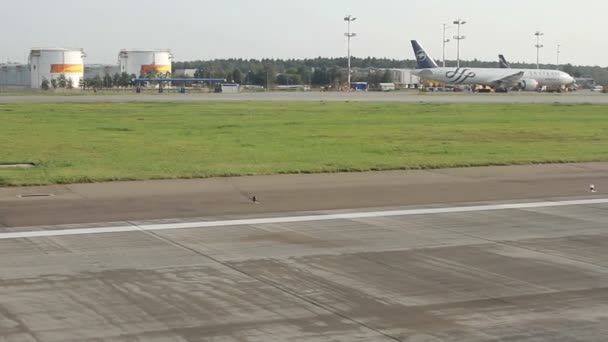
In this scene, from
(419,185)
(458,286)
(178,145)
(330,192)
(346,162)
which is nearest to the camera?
(458,286)

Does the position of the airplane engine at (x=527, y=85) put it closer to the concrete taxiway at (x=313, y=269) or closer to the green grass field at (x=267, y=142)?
the green grass field at (x=267, y=142)

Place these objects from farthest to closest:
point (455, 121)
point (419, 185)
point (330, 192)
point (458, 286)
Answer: point (455, 121)
point (419, 185)
point (330, 192)
point (458, 286)

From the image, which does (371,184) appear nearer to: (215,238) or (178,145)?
(215,238)

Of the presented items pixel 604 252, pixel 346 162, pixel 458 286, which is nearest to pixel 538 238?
pixel 604 252

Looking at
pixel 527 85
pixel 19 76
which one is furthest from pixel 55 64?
pixel 527 85

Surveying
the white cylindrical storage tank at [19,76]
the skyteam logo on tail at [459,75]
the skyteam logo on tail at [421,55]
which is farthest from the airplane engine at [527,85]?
the white cylindrical storage tank at [19,76]

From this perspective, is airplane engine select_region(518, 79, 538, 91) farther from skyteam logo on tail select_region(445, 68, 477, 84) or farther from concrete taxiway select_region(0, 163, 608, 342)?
concrete taxiway select_region(0, 163, 608, 342)

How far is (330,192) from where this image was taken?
17781 millimetres

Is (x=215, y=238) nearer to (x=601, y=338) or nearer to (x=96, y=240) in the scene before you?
(x=96, y=240)

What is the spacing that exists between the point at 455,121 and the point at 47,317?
33795mm

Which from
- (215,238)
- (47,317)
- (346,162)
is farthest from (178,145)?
(47,317)

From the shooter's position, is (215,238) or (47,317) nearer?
(47,317)

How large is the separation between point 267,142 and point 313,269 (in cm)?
1729

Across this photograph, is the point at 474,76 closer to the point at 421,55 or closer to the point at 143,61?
the point at 421,55
